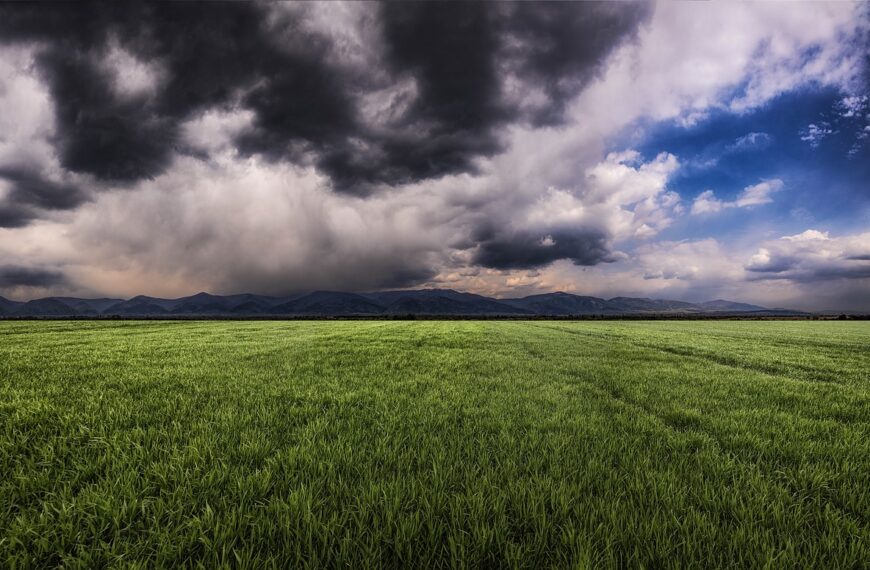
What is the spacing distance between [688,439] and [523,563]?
421 centimetres

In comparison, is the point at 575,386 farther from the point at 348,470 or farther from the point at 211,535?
the point at 211,535

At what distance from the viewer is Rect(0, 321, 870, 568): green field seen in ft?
9.31

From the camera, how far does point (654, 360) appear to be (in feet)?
50.2

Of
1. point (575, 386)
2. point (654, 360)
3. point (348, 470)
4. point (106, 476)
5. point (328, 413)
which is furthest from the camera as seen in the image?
point (654, 360)

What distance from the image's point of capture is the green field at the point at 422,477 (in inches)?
112

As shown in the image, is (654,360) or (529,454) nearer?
(529,454)

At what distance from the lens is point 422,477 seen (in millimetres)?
3973

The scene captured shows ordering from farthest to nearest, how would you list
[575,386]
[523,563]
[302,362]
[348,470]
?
[302,362]
[575,386]
[348,470]
[523,563]

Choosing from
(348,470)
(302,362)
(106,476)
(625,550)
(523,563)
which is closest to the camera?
(523,563)

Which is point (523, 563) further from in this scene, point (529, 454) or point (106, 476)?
point (106, 476)

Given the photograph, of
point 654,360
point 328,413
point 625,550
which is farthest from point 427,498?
point 654,360

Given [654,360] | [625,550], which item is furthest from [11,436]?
[654,360]

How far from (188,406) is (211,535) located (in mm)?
4415

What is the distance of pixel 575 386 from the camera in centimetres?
952
